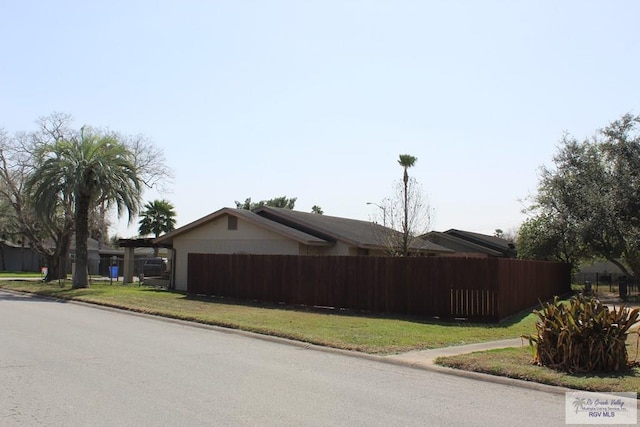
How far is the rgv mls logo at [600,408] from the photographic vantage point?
6.98 m

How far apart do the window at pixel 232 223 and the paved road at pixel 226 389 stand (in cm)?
1598

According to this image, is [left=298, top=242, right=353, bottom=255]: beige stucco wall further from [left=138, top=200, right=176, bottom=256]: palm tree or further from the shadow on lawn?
[left=138, top=200, right=176, bottom=256]: palm tree

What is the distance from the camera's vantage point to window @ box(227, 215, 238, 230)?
1126 inches

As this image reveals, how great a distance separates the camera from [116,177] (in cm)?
2859

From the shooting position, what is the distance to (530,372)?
9250 millimetres

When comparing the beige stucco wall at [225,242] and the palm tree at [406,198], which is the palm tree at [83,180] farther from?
the palm tree at [406,198]

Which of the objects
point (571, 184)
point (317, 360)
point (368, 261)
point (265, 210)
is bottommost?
point (317, 360)

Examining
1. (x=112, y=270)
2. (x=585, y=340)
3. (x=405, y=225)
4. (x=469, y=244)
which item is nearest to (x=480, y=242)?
(x=469, y=244)

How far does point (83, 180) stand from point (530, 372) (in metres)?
23.7

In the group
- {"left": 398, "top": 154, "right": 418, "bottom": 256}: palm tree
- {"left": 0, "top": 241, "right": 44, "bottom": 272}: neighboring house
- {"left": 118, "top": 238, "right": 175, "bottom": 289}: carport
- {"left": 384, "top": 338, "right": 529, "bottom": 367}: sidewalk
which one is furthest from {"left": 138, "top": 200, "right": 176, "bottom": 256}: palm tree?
{"left": 384, "top": 338, "right": 529, "bottom": 367}: sidewalk

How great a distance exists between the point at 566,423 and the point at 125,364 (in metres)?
6.52

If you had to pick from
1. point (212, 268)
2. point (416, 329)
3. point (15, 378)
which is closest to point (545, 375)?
point (416, 329)

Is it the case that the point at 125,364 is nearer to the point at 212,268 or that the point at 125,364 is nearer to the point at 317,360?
the point at 317,360

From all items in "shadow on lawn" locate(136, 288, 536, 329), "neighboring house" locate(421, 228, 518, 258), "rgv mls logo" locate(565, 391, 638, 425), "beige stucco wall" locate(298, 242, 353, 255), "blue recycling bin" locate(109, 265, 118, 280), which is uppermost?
"neighboring house" locate(421, 228, 518, 258)
